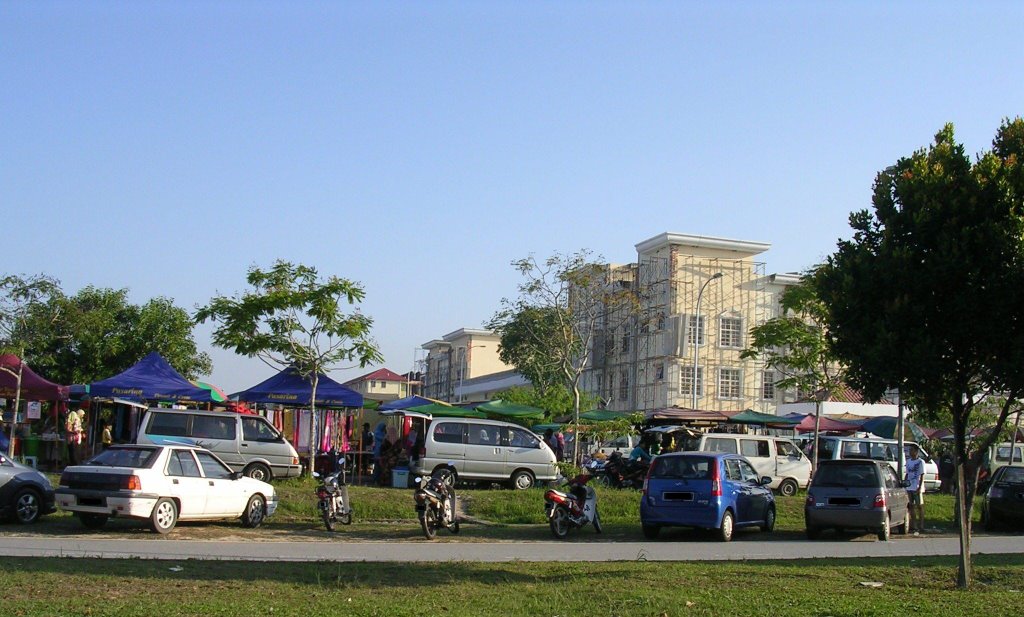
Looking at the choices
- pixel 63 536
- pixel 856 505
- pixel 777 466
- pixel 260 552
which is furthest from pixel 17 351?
pixel 856 505

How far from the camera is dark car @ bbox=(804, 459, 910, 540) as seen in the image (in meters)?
20.7

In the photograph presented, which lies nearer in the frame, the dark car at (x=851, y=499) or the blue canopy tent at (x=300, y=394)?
the dark car at (x=851, y=499)

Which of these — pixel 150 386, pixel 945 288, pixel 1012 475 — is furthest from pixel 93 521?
pixel 1012 475

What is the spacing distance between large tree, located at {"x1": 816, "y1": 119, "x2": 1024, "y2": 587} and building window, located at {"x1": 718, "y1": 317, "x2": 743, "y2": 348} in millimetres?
55795

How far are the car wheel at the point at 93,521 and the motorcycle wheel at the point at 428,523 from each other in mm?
5572

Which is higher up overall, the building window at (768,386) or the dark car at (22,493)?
the building window at (768,386)

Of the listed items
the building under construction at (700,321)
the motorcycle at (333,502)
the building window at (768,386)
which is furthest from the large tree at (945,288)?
the building window at (768,386)

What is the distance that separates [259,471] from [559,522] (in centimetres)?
835

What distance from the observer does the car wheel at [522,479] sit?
27.5 meters

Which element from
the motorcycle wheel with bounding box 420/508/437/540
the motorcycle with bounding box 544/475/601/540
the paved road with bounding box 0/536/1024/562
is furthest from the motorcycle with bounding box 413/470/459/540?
the motorcycle with bounding box 544/475/601/540

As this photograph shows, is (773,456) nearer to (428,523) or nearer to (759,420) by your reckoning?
(759,420)

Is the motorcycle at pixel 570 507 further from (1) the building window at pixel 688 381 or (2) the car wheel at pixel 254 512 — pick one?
(1) the building window at pixel 688 381

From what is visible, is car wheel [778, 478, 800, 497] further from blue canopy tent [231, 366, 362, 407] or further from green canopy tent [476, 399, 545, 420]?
blue canopy tent [231, 366, 362, 407]

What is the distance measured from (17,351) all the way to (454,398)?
67990 mm
